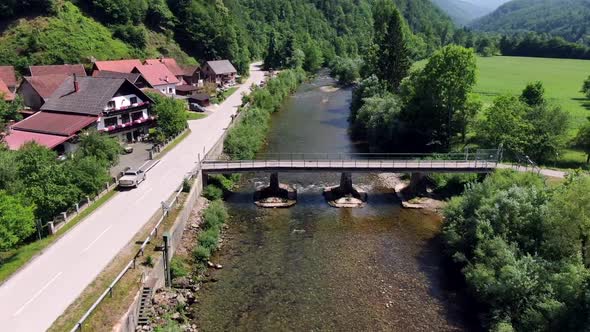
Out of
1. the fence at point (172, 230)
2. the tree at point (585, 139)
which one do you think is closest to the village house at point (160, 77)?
the fence at point (172, 230)

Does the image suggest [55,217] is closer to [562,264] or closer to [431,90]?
[562,264]

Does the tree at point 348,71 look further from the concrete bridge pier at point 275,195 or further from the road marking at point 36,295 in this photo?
the road marking at point 36,295

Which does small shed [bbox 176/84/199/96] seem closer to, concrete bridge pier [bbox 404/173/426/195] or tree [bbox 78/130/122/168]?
tree [bbox 78/130/122/168]

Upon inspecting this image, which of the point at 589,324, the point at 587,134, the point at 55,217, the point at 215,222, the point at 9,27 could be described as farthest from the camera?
the point at 9,27

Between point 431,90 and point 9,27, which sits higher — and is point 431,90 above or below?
below

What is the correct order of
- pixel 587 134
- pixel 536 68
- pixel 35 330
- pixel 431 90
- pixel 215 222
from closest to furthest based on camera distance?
pixel 35 330
pixel 215 222
pixel 587 134
pixel 431 90
pixel 536 68

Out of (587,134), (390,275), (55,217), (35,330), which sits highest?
(587,134)

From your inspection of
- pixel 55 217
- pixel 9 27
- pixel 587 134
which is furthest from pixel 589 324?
pixel 9 27

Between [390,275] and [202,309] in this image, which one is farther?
[390,275]

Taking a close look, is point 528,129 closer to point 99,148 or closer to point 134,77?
point 99,148
